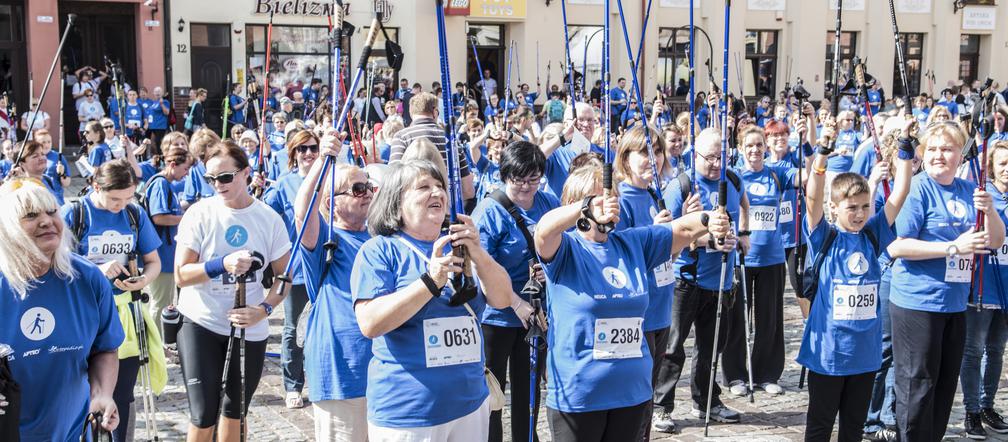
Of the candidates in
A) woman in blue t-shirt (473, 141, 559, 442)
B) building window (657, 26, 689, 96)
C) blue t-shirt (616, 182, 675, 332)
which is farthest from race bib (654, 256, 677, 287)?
building window (657, 26, 689, 96)

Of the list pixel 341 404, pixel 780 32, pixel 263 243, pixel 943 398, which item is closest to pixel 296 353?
pixel 263 243

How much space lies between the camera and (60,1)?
75.8 feet

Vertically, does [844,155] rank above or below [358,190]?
below

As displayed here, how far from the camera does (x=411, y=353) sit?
358cm

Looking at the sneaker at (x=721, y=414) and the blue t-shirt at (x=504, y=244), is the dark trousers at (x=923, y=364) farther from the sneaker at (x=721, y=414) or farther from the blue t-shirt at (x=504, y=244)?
the blue t-shirt at (x=504, y=244)

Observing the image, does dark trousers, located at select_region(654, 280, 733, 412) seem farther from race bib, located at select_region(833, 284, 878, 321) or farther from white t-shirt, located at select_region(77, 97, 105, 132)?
white t-shirt, located at select_region(77, 97, 105, 132)

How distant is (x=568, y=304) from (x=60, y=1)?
22.1 metres

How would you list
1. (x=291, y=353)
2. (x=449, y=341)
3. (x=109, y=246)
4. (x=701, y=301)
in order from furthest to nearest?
(x=291, y=353) < (x=701, y=301) < (x=109, y=246) < (x=449, y=341)

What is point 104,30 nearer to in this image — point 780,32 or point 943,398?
point 780,32

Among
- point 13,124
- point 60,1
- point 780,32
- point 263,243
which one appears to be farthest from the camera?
point 780,32

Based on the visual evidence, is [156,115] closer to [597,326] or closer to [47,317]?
[47,317]

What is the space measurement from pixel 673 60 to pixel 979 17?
1119cm

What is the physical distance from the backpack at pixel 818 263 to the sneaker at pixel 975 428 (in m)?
1.59

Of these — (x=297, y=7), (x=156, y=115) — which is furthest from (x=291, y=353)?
(x=297, y=7)
